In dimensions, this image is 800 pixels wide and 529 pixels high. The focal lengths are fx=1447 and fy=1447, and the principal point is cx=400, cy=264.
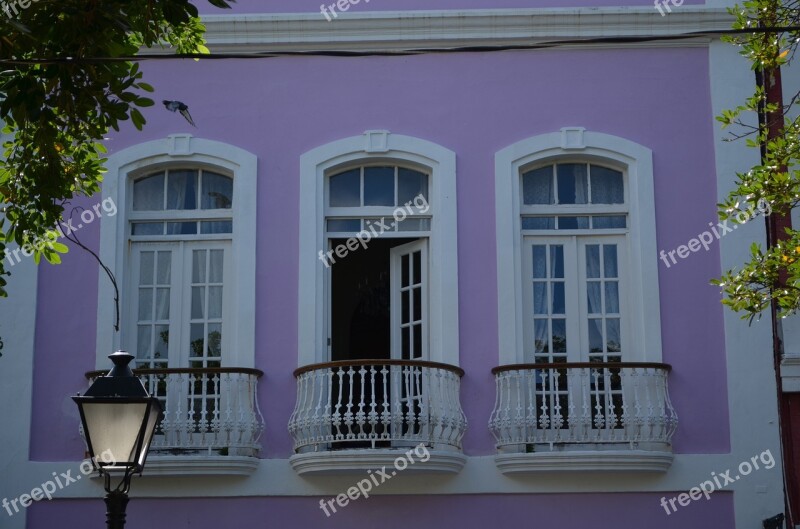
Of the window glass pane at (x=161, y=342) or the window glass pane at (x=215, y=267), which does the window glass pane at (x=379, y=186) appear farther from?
the window glass pane at (x=161, y=342)

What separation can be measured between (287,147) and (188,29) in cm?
344

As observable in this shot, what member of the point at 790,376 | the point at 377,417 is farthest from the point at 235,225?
the point at 790,376

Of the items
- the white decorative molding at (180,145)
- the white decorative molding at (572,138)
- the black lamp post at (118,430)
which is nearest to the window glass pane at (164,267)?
the white decorative molding at (180,145)

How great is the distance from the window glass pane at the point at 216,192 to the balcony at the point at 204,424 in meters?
1.80

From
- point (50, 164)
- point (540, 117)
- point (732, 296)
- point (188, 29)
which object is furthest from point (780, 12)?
point (50, 164)

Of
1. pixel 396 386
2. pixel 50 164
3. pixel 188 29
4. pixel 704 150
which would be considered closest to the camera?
pixel 50 164

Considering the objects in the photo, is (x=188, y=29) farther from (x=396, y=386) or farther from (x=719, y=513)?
(x=719, y=513)

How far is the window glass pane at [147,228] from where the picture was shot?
1430cm

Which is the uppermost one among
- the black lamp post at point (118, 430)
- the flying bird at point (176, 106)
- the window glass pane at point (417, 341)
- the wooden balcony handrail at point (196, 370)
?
the flying bird at point (176, 106)

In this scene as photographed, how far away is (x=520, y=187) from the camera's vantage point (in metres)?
14.1

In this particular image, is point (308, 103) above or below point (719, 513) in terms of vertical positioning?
above

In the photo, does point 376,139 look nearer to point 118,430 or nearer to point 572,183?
point 572,183

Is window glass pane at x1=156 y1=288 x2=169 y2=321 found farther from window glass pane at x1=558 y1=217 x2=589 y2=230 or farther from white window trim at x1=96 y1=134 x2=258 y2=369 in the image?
window glass pane at x1=558 y1=217 x2=589 y2=230

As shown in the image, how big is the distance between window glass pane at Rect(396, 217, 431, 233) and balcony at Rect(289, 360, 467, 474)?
1.47 meters
